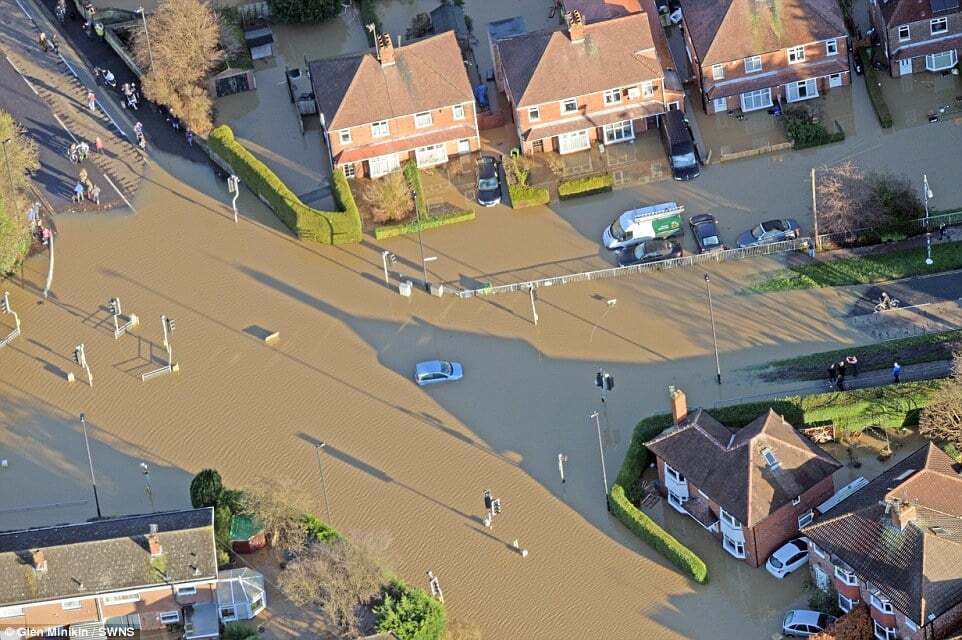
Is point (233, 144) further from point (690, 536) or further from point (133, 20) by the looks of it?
point (690, 536)

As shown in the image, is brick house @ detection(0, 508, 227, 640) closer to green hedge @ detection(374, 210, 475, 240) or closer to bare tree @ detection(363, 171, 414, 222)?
green hedge @ detection(374, 210, 475, 240)

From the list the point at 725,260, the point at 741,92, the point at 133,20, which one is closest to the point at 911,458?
the point at 725,260

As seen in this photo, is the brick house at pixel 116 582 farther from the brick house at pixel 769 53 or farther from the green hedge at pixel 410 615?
the brick house at pixel 769 53

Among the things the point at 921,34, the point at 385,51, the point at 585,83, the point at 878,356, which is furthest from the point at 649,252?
Answer: the point at 921,34

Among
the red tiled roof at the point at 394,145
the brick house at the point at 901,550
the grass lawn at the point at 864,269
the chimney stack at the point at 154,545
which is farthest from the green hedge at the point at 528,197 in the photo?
the chimney stack at the point at 154,545

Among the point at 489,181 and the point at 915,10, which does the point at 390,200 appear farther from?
the point at 915,10

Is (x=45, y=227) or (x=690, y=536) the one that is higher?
(x=45, y=227)

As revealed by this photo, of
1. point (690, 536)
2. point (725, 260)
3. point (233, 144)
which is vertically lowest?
point (690, 536)
